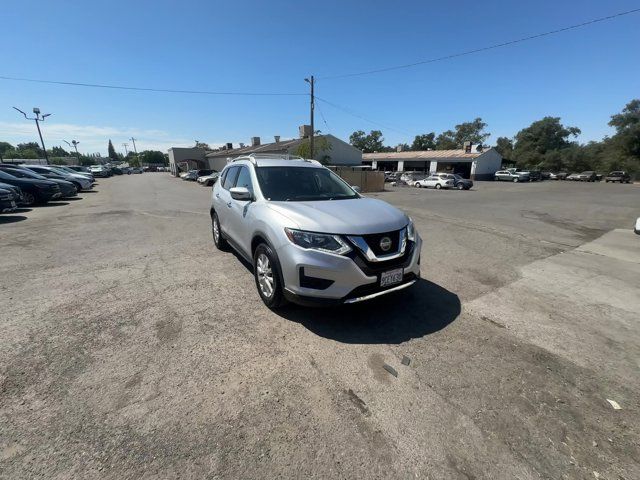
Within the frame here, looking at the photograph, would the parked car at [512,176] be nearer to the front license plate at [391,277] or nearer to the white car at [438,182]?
the white car at [438,182]

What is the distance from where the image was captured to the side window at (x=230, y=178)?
17.3ft

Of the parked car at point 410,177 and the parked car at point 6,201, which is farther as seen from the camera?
the parked car at point 410,177

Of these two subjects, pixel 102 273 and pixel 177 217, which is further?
pixel 177 217

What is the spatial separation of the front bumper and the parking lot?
463 millimetres

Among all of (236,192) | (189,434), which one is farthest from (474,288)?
(189,434)

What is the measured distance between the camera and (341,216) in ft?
10.8

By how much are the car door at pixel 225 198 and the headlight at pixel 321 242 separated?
2.34 meters

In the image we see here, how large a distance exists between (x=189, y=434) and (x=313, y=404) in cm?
88

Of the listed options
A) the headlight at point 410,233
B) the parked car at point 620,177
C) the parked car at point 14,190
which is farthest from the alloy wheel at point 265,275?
the parked car at point 620,177

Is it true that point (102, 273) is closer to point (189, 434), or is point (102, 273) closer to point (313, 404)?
point (189, 434)

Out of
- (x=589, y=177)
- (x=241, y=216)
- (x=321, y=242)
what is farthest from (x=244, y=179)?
(x=589, y=177)

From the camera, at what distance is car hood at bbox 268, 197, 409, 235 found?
3061 millimetres

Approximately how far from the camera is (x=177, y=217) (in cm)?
→ 1049

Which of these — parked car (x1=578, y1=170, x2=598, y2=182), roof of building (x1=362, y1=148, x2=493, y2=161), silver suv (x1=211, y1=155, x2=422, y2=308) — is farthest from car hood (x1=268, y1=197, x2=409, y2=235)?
parked car (x1=578, y1=170, x2=598, y2=182)
